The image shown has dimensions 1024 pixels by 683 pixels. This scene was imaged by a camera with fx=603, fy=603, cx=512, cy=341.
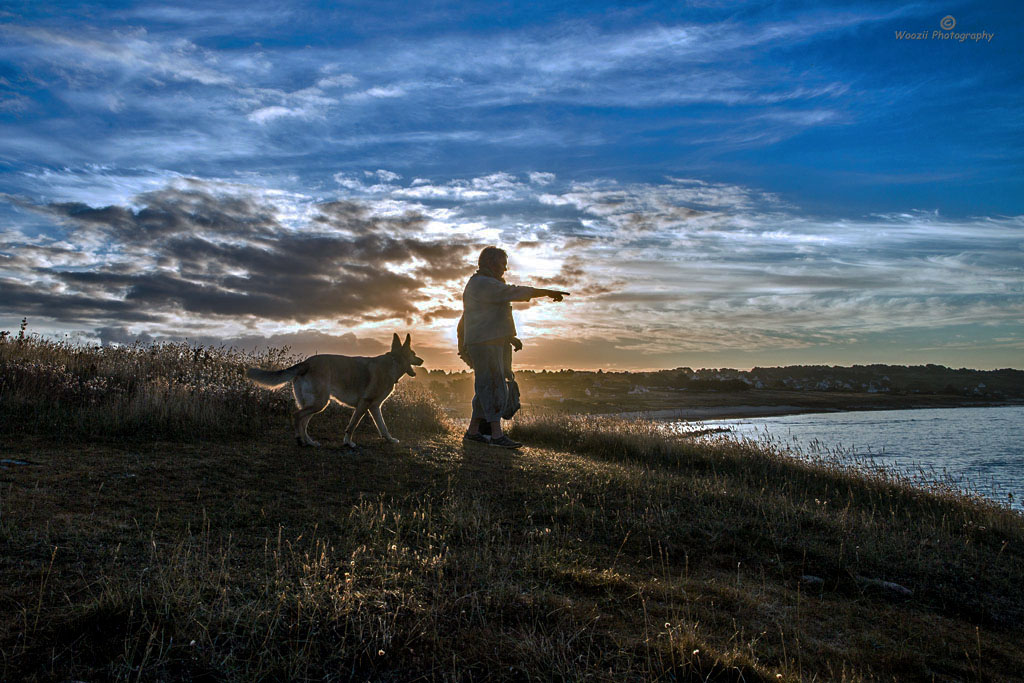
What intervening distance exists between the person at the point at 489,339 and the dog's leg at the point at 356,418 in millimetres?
2349

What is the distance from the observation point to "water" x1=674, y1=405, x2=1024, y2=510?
14.4m

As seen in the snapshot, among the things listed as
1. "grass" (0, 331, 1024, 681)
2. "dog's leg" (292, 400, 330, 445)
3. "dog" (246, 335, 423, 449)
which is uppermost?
"dog" (246, 335, 423, 449)

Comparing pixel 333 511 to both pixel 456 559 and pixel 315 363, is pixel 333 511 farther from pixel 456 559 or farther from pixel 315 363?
pixel 315 363

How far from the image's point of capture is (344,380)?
9.23 meters

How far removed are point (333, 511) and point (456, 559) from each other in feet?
5.77

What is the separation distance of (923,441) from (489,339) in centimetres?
1947

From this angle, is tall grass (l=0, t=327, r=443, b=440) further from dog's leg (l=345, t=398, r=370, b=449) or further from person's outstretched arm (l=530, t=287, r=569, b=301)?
person's outstretched arm (l=530, t=287, r=569, b=301)

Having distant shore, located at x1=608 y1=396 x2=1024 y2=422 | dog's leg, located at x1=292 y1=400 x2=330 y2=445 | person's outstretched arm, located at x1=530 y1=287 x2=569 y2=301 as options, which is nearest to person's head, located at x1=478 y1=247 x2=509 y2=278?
person's outstretched arm, located at x1=530 y1=287 x2=569 y2=301

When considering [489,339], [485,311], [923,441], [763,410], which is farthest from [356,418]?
[763,410]

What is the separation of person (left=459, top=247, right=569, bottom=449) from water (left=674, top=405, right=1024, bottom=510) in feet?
25.6

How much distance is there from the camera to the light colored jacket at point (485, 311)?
34.9 ft

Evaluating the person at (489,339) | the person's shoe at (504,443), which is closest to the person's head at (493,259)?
the person at (489,339)

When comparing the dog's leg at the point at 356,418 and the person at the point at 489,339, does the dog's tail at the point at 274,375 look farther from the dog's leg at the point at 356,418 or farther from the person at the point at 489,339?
the person at the point at 489,339

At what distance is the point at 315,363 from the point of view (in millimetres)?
9008
